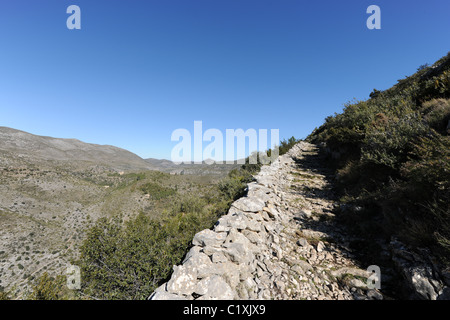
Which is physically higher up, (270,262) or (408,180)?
(408,180)

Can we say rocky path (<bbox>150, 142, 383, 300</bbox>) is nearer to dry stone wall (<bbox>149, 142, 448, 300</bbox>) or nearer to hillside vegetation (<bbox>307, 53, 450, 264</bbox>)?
dry stone wall (<bbox>149, 142, 448, 300</bbox>)

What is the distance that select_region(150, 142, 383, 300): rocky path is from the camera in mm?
2797

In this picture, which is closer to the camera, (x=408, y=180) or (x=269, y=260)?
(x=269, y=260)

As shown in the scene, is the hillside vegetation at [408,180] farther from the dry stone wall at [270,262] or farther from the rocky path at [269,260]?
the rocky path at [269,260]

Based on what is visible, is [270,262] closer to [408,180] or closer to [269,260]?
[269,260]

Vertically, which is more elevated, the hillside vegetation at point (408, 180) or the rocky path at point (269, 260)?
the hillside vegetation at point (408, 180)

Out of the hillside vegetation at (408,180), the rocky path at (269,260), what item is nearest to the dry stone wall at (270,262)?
the rocky path at (269,260)

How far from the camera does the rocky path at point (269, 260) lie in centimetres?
280

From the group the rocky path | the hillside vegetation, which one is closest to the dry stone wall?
the rocky path

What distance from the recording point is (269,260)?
3744mm

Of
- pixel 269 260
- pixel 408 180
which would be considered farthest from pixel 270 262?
pixel 408 180

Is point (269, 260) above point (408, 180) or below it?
below

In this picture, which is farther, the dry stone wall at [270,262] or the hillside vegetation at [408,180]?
the hillside vegetation at [408,180]
